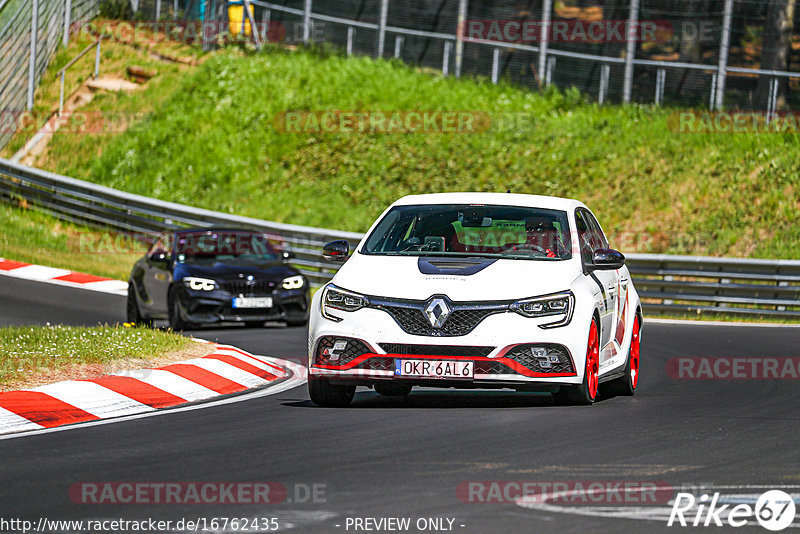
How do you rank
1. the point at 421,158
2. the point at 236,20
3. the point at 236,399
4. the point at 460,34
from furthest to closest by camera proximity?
the point at 236,20
the point at 460,34
the point at 421,158
the point at 236,399

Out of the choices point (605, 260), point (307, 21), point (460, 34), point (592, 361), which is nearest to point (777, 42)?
point (460, 34)

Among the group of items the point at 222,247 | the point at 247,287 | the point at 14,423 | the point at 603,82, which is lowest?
the point at 247,287

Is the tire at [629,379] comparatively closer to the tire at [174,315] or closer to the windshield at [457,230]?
the windshield at [457,230]

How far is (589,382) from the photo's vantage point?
10.6 metres

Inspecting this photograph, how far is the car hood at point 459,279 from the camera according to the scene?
1014cm

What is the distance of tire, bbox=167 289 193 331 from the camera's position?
61.5ft

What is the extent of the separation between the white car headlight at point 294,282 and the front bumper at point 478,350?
9.05 metres

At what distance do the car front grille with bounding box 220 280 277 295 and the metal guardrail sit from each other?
7021 mm

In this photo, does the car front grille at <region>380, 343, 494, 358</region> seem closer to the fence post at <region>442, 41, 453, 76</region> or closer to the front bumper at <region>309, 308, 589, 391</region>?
the front bumper at <region>309, 308, 589, 391</region>

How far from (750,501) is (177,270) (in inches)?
512

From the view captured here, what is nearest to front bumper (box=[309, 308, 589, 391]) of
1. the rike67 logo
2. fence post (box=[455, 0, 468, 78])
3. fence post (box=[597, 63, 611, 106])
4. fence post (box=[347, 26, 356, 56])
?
the rike67 logo

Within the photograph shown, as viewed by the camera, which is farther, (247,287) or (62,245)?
(62,245)

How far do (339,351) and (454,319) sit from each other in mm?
891

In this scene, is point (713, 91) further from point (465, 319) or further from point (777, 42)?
point (465, 319)
